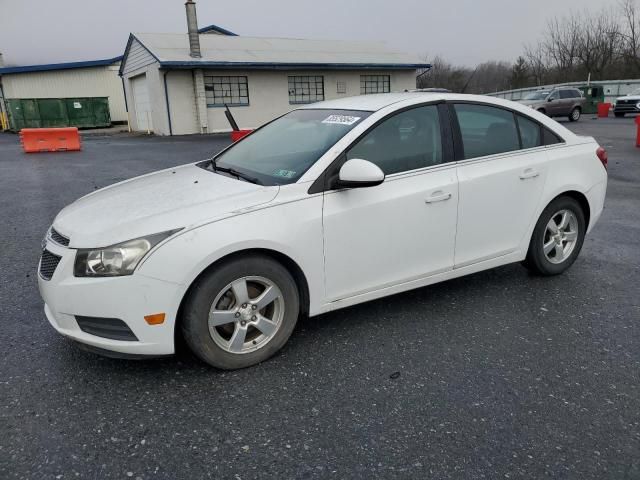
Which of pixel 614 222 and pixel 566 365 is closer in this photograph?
pixel 566 365

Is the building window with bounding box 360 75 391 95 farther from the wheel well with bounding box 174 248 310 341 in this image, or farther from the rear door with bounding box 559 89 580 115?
the wheel well with bounding box 174 248 310 341

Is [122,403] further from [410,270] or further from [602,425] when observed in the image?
[602,425]

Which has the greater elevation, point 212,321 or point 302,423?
point 212,321

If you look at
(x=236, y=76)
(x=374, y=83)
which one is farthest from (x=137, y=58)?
(x=374, y=83)

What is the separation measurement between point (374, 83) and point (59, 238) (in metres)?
27.4

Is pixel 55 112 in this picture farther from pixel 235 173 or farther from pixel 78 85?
pixel 235 173

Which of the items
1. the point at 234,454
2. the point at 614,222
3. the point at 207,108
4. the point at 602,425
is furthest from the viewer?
the point at 207,108

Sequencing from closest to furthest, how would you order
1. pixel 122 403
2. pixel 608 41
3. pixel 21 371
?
pixel 122 403
pixel 21 371
pixel 608 41

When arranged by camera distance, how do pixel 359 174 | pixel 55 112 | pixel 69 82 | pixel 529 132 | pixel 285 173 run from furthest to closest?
pixel 69 82 < pixel 55 112 < pixel 529 132 < pixel 285 173 < pixel 359 174

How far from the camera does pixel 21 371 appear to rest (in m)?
3.16

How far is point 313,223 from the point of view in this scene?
321 centimetres

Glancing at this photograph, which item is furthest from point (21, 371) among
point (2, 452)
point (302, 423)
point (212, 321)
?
point (302, 423)

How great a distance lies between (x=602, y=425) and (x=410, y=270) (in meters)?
1.50

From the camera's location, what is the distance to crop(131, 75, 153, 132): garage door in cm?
2616
